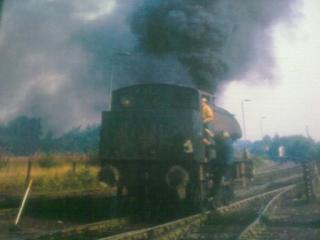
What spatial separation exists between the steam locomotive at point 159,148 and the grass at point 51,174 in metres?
7.06

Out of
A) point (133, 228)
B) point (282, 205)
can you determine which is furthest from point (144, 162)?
point (282, 205)

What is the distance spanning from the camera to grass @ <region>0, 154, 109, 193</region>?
50.7 ft

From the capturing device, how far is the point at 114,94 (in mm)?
9273

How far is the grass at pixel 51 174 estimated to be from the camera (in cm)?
1546

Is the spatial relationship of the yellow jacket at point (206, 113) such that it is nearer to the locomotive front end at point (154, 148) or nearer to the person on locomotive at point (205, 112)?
the person on locomotive at point (205, 112)

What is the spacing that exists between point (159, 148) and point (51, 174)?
1042cm

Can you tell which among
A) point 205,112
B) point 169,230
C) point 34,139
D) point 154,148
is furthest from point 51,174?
point 34,139

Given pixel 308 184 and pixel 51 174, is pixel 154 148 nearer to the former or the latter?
pixel 308 184

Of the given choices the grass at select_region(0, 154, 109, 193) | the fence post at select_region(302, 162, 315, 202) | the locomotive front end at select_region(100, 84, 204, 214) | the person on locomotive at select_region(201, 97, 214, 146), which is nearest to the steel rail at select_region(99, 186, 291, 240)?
the locomotive front end at select_region(100, 84, 204, 214)

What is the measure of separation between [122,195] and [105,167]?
103 centimetres

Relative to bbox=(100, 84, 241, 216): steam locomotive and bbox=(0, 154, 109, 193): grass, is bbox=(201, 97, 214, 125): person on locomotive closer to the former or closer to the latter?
bbox=(100, 84, 241, 216): steam locomotive

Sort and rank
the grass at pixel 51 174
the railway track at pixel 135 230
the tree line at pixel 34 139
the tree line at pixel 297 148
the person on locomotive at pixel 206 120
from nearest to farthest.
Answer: the railway track at pixel 135 230 → the person on locomotive at pixel 206 120 → the grass at pixel 51 174 → the tree line at pixel 297 148 → the tree line at pixel 34 139

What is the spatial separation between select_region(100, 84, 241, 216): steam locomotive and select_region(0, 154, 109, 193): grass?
706 cm

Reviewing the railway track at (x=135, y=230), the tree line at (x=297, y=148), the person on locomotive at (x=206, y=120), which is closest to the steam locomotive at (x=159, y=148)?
the person on locomotive at (x=206, y=120)
